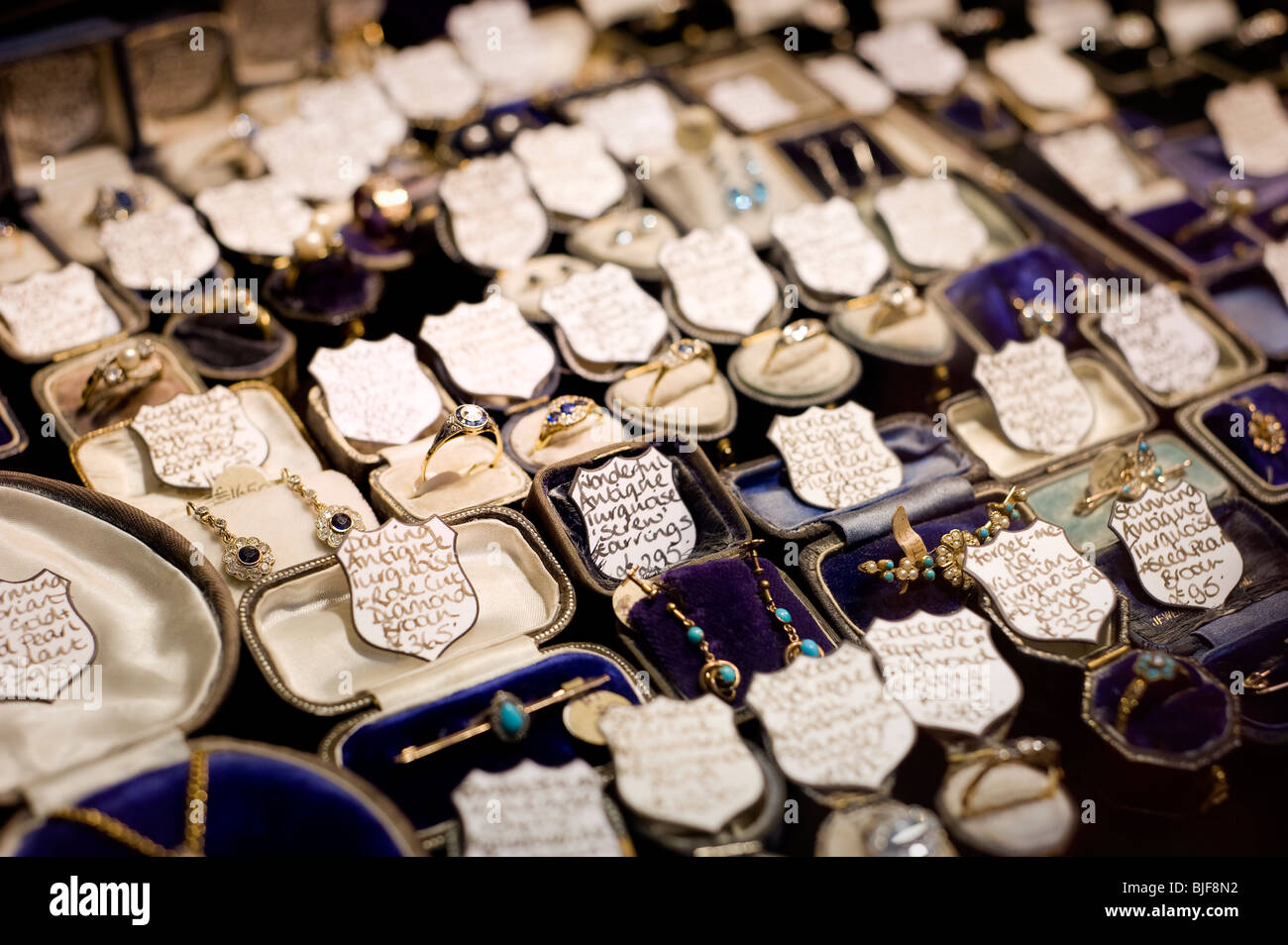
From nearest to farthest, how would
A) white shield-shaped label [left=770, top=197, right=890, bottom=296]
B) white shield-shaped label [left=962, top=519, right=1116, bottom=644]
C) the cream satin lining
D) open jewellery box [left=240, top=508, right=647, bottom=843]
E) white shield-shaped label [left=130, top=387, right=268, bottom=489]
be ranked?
the cream satin lining → open jewellery box [left=240, top=508, right=647, bottom=843] → white shield-shaped label [left=962, top=519, right=1116, bottom=644] → white shield-shaped label [left=130, top=387, right=268, bottom=489] → white shield-shaped label [left=770, top=197, right=890, bottom=296]

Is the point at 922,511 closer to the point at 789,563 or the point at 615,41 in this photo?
the point at 789,563

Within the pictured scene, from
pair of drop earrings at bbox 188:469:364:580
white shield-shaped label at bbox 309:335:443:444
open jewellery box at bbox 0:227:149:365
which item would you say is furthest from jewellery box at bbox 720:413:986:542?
open jewellery box at bbox 0:227:149:365

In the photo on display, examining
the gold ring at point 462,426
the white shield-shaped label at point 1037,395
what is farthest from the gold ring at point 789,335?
the gold ring at point 462,426

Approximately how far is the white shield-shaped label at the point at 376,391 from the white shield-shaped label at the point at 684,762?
79 cm

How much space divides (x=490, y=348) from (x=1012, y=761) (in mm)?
1310

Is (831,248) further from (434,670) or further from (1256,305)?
(434,670)

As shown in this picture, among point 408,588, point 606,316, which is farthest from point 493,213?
point 408,588

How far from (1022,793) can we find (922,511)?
0.60 metres

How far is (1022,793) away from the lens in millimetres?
1754

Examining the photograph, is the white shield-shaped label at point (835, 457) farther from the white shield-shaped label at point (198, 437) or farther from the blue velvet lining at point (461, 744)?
the white shield-shaped label at point (198, 437)

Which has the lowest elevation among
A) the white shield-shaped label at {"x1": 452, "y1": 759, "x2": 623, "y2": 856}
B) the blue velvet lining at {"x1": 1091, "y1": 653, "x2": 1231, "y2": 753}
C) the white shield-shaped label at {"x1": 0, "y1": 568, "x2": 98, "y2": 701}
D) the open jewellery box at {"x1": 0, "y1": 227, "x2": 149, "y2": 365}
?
the blue velvet lining at {"x1": 1091, "y1": 653, "x2": 1231, "y2": 753}

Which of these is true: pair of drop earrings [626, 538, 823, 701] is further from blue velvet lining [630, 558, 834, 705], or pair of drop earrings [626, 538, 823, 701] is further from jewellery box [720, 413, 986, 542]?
jewellery box [720, 413, 986, 542]

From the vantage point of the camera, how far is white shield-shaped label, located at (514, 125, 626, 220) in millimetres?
2795

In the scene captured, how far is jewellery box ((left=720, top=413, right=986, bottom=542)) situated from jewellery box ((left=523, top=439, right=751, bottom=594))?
0.05 m
